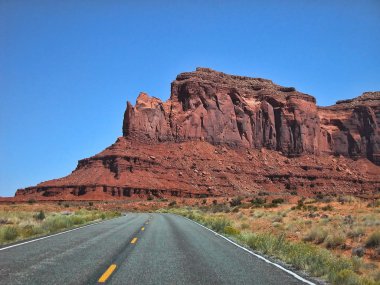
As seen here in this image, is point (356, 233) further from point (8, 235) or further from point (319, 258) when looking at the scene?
point (8, 235)

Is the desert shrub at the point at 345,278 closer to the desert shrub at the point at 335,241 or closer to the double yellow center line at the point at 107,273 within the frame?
the double yellow center line at the point at 107,273

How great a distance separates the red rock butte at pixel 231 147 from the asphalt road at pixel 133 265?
7803cm

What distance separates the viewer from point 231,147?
122188 mm

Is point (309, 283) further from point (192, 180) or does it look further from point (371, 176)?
point (371, 176)

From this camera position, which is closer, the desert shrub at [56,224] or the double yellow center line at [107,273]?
the double yellow center line at [107,273]

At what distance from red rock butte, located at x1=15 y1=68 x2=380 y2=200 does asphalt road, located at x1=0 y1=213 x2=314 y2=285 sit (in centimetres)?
7803

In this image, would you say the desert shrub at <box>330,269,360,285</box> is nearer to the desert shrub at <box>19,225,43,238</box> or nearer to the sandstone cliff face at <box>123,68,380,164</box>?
the desert shrub at <box>19,225,43,238</box>

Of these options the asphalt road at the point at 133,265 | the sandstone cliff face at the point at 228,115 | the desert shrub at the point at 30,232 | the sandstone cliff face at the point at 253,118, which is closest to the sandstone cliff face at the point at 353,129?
the sandstone cliff face at the point at 253,118

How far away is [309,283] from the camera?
29.0 ft

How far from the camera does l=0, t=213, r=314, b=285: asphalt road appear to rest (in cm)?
873

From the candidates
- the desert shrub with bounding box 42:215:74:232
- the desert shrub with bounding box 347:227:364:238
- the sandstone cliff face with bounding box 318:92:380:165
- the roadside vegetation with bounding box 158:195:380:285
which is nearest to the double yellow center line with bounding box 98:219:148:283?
the roadside vegetation with bounding box 158:195:380:285

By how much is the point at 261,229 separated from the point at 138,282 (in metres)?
18.0

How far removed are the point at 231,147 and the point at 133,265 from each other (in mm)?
112526

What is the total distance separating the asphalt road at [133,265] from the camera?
28.7 ft
